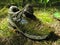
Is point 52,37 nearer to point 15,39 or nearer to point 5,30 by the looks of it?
point 15,39

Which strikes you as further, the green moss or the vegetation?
the green moss

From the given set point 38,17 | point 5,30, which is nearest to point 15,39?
point 5,30

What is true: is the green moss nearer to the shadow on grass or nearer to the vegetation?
the vegetation

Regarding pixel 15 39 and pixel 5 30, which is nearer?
pixel 15 39

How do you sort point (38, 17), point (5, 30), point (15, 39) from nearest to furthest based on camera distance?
point (15, 39) < point (5, 30) < point (38, 17)

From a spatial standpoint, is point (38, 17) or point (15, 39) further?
point (38, 17)

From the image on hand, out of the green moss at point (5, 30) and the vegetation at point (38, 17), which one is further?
the green moss at point (5, 30)

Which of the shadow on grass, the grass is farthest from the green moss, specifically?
the shadow on grass

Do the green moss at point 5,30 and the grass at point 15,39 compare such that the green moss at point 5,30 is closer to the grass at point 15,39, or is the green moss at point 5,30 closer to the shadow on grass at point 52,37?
the grass at point 15,39

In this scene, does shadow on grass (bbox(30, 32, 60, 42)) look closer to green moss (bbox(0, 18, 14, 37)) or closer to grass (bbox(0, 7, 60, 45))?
grass (bbox(0, 7, 60, 45))

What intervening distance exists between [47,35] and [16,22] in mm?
436

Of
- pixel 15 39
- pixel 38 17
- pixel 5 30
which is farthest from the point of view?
pixel 38 17

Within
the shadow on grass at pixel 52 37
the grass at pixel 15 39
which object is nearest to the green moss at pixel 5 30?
the grass at pixel 15 39

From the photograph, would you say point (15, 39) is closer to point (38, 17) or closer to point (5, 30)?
point (5, 30)
